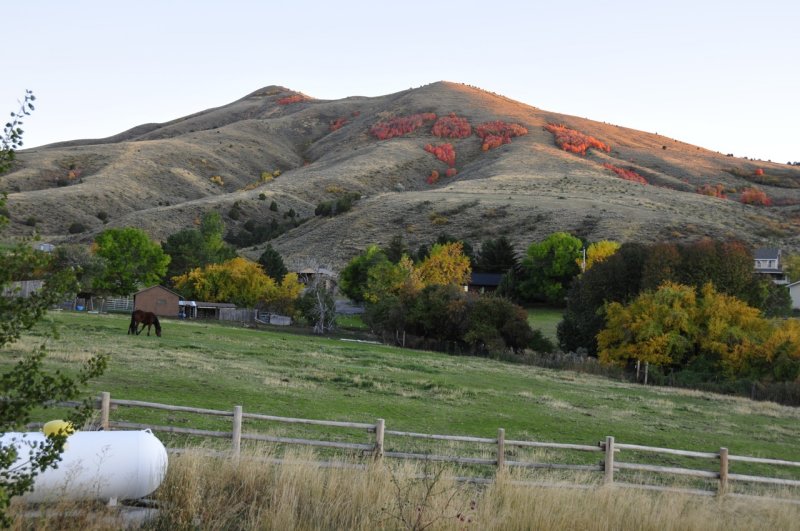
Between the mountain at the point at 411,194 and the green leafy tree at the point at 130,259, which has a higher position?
the mountain at the point at 411,194

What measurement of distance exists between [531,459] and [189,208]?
12109cm

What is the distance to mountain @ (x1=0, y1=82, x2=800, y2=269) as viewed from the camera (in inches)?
4486

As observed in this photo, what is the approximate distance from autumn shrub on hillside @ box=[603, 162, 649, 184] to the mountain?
28.6 inches

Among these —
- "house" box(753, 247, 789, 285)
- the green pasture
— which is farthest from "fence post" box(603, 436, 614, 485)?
"house" box(753, 247, 789, 285)

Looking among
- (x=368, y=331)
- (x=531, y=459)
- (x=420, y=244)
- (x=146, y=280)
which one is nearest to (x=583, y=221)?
(x=420, y=244)

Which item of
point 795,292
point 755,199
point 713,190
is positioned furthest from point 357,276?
point 713,190

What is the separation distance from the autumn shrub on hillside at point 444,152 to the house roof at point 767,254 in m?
92.5

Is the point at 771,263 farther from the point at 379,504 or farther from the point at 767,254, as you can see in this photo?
the point at 379,504

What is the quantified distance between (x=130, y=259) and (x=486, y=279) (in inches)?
1720

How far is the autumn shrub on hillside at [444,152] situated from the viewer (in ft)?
608

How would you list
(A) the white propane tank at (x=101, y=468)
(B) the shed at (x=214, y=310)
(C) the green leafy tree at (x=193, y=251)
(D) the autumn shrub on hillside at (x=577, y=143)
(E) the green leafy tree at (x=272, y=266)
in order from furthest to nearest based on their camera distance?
(D) the autumn shrub on hillside at (x=577, y=143)
(C) the green leafy tree at (x=193, y=251)
(E) the green leafy tree at (x=272, y=266)
(B) the shed at (x=214, y=310)
(A) the white propane tank at (x=101, y=468)

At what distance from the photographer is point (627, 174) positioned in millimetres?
164500

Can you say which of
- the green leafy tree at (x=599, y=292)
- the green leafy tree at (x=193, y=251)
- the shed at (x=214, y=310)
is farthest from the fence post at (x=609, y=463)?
the green leafy tree at (x=193, y=251)

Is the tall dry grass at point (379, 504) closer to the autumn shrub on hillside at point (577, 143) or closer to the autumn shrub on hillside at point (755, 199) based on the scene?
the autumn shrub on hillside at point (755, 199)
